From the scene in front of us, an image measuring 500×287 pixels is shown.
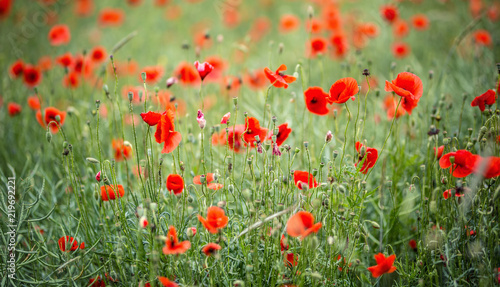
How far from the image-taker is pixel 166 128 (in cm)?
132

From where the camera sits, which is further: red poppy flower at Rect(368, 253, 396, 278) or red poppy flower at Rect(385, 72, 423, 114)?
red poppy flower at Rect(385, 72, 423, 114)

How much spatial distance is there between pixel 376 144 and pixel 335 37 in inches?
39.8

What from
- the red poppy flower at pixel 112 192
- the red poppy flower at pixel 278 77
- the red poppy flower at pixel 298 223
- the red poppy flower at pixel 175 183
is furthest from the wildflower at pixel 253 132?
the red poppy flower at pixel 112 192

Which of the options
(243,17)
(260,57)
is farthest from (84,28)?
(260,57)

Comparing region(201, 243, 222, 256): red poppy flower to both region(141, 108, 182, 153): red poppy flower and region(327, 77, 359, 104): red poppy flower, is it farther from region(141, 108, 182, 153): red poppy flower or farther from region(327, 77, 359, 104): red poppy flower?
region(327, 77, 359, 104): red poppy flower

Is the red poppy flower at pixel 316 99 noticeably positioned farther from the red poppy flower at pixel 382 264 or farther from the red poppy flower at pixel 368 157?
the red poppy flower at pixel 382 264

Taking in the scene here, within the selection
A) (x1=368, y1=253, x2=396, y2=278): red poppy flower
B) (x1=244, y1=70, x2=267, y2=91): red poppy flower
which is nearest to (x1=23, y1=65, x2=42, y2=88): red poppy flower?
(x1=244, y1=70, x2=267, y2=91): red poppy flower

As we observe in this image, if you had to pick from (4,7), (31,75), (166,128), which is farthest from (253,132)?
(4,7)

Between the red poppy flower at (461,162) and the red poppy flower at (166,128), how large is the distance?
935mm

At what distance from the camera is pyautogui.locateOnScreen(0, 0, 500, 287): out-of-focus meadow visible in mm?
1309

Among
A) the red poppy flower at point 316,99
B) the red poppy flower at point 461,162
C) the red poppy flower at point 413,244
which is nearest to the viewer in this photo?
the red poppy flower at point 461,162

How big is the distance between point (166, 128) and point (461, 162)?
104 centimetres

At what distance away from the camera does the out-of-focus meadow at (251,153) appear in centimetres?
131

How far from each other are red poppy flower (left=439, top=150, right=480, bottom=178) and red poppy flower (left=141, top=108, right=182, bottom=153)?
93 centimetres
